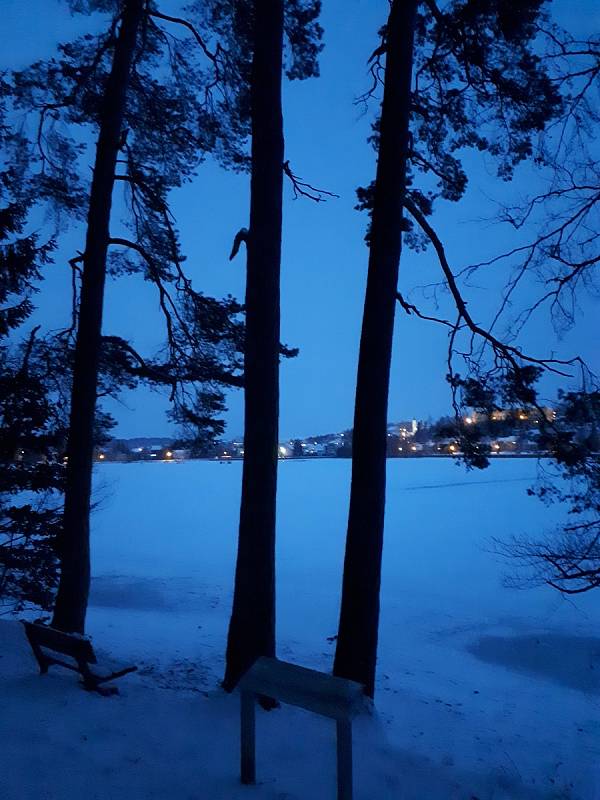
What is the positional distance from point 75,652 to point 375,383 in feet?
10.9

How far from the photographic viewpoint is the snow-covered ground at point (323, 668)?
140 inches

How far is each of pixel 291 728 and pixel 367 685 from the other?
1105 millimetres

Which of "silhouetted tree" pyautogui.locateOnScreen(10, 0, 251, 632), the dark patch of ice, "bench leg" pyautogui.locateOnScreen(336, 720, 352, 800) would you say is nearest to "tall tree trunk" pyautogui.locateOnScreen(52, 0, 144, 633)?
"silhouetted tree" pyautogui.locateOnScreen(10, 0, 251, 632)

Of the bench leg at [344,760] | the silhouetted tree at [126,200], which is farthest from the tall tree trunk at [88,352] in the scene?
the bench leg at [344,760]

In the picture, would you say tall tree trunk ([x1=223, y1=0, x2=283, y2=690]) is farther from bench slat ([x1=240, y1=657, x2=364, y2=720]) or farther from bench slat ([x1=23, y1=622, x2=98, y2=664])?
bench slat ([x1=240, y1=657, x2=364, y2=720])

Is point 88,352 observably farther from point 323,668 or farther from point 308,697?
point 323,668

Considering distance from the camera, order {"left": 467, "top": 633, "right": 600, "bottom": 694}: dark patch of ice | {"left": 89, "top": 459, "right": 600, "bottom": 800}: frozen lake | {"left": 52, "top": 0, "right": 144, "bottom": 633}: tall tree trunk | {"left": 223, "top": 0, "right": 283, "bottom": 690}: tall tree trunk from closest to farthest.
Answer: {"left": 223, "top": 0, "right": 283, "bottom": 690}: tall tree trunk < {"left": 89, "top": 459, "right": 600, "bottom": 800}: frozen lake < {"left": 52, "top": 0, "right": 144, "bottom": 633}: tall tree trunk < {"left": 467, "top": 633, "right": 600, "bottom": 694}: dark patch of ice

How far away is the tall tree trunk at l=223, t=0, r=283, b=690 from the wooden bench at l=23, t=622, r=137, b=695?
41.6 inches

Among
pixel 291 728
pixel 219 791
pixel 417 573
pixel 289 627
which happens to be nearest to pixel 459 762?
pixel 291 728

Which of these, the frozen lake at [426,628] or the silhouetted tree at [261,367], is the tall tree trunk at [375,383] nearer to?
the silhouetted tree at [261,367]

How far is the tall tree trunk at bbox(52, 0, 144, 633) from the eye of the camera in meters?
6.66

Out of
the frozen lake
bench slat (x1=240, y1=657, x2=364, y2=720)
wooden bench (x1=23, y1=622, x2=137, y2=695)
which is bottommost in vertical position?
the frozen lake

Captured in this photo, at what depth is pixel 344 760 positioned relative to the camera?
2.83 meters

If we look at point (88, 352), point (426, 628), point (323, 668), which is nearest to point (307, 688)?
point (88, 352)
